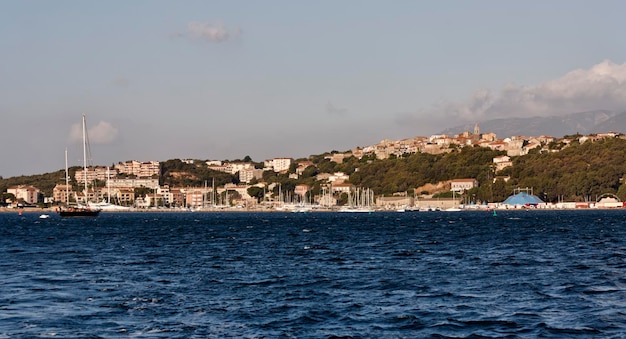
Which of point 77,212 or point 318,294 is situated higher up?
point 77,212

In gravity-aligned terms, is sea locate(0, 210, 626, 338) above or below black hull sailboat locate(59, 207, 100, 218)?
below

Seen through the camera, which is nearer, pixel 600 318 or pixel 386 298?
pixel 600 318

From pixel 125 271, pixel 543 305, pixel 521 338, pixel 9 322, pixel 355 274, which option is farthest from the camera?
pixel 125 271

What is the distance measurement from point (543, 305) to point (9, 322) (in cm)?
1339

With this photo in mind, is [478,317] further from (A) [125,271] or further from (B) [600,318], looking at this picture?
(A) [125,271]

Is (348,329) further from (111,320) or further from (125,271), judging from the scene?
(125,271)

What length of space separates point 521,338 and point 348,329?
3826 millimetres

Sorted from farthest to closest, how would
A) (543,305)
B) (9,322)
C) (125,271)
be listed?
(125,271)
(543,305)
(9,322)

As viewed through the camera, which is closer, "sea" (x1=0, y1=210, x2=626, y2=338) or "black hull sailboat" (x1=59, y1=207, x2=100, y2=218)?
"sea" (x1=0, y1=210, x2=626, y2=338)

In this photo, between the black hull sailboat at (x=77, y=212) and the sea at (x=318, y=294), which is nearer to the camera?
the sea at (x=318, y=294)

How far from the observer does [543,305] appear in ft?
80.4

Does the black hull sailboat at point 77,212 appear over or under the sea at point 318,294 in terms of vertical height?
over

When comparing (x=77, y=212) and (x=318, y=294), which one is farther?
(x=77, y=212)

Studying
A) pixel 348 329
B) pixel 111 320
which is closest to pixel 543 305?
pixel 348 329
